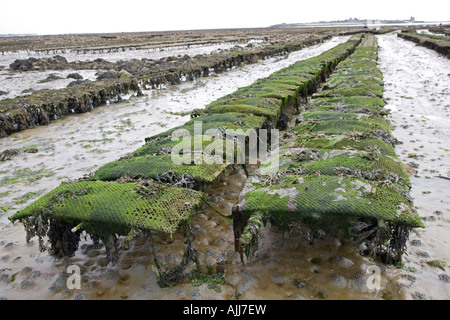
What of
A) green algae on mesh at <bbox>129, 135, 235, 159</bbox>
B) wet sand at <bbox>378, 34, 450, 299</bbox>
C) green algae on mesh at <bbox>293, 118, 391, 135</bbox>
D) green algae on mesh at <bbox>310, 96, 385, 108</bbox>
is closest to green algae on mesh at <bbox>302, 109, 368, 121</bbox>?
green algae on mesh at <bbox>293, 118, 391, 135</bbox>

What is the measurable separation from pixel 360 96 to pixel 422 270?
5.77 meters

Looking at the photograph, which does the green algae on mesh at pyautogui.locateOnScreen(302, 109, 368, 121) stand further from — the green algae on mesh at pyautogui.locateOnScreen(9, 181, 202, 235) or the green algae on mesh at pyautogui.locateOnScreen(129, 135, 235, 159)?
the green algae on mesh at pyautogui.locateOnScreen(9, 181, 202, 235)

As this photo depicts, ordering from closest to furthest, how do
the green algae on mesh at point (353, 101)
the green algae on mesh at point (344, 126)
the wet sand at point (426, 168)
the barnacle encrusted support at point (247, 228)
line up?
Answer: the barnacle encrusted support at point (247, 228)
the wet sand at point (426, 168)
the green algae on mesh at point (344, 126)
the green algae on mesh at point (353, 101)

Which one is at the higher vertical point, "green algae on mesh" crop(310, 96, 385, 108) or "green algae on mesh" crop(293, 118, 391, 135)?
"green algae on mesh" crop(310, 96, 385, 108)

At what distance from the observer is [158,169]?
4.21 meters

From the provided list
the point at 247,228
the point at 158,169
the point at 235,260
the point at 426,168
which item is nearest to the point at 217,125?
the point at 158,169

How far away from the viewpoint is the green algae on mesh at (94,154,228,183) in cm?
413

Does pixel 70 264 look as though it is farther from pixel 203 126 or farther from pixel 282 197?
pixel 203 126

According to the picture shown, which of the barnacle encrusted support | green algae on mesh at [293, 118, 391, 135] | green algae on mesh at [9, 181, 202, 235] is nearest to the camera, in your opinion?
the barnacle encrusted support

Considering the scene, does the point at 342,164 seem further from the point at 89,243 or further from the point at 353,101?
the point at 353,101

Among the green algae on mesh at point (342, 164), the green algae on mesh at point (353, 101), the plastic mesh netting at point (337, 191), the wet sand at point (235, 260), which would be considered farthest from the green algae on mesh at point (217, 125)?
the green algae on mesh at point (353, 101)

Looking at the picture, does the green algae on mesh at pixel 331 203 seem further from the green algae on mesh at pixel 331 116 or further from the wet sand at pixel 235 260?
the green algae on mesh at pixel 331 116

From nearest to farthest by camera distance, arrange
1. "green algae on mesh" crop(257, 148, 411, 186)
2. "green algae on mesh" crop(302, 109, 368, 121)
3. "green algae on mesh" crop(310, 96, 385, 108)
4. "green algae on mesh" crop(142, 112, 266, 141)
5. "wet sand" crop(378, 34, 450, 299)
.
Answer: "wet sand" crop(378, 34, 450, 299) → "green algae on mesh" crop(257, 148, 411, 186) → "green algae on mesh" crop(142, 112, 266, 141) → "green algae on mesh" crop(302, 109, 368, 121) → "green algae on mesh" crop(310, 96, 385, 108)

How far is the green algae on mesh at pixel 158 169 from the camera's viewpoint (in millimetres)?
4129
